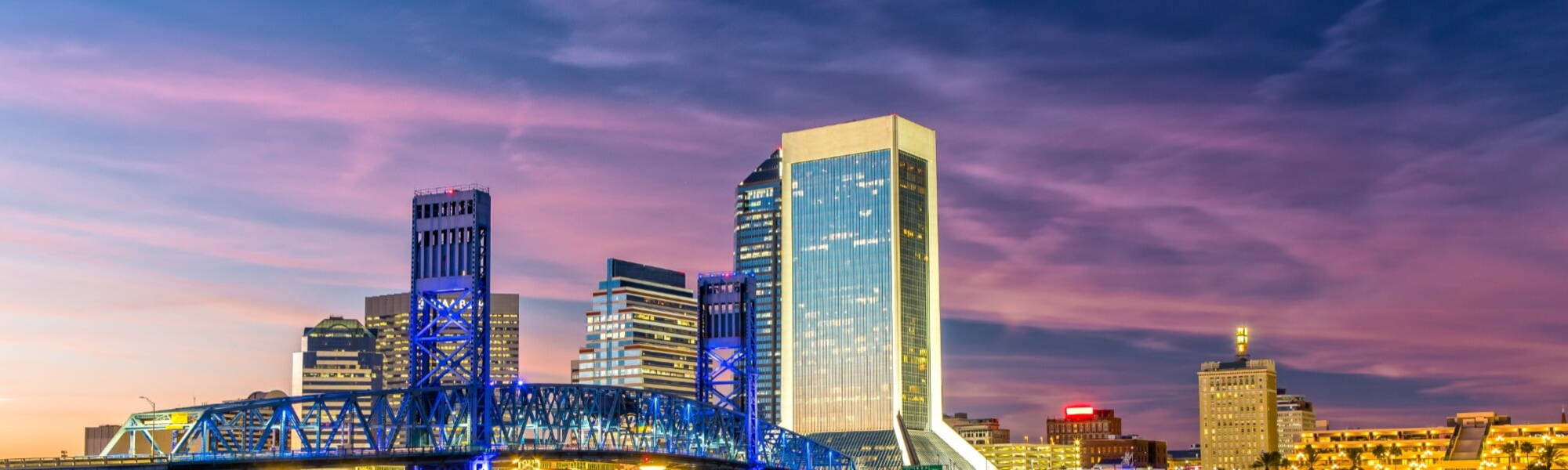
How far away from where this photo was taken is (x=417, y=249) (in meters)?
146

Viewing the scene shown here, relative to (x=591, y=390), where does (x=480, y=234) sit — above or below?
above

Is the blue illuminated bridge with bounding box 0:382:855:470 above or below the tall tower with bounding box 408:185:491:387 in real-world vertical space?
below

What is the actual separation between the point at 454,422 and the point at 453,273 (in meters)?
18.2

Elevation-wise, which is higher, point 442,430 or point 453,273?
point 453,273

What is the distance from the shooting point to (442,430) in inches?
5630

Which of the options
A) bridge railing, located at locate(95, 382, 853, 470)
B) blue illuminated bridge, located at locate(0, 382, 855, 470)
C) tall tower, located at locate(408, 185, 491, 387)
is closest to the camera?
blue illuminated bridge, located at locate(0, 382, 855, 470)

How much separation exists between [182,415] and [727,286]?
6955cm

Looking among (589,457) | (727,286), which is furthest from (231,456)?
(727,286)

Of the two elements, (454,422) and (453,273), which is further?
(454,422)

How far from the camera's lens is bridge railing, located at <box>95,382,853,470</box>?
125375mm

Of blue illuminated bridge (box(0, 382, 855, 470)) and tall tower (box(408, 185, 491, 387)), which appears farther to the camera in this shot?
tall tower (box(408, 185, 491, 387))

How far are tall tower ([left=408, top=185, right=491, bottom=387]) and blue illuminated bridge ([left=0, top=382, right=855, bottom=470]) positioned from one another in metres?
3.48

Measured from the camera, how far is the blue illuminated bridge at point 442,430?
123 metres

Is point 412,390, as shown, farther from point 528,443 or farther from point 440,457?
point 528,443
